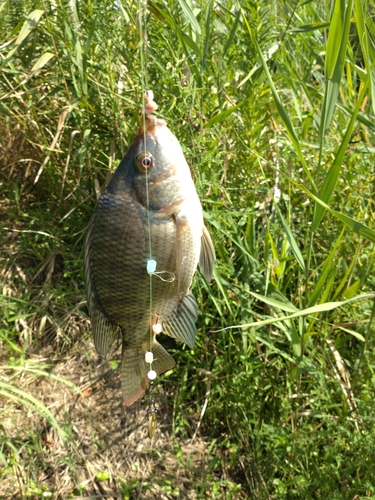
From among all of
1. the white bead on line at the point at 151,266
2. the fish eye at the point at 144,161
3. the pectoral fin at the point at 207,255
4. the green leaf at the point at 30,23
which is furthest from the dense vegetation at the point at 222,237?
the white bead on line at the point at 151,266

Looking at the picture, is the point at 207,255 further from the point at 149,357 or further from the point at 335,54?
the point at 335,54

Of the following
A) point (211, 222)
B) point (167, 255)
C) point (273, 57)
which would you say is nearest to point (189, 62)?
point (273, 57)

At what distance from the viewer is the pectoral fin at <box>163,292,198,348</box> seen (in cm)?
176

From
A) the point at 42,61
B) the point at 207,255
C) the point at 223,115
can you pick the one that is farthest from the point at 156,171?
the point at 42,61

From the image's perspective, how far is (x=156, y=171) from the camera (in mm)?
1582

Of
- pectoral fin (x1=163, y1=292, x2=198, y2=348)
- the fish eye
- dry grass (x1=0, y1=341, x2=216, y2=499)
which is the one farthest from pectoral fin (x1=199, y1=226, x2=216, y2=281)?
dry grass (x1=0, y1=341, x2=216, y2=499)

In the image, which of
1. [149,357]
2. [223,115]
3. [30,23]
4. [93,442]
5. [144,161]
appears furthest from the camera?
[93,442]

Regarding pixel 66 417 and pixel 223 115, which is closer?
pixel 223 115

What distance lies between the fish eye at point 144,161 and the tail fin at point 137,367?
0.64 m

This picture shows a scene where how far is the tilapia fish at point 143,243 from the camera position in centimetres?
156

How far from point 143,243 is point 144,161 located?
265 millimetres

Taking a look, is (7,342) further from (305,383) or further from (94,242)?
(305,383)

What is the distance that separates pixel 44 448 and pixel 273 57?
7.50ft

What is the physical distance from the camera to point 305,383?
246 centimetres
